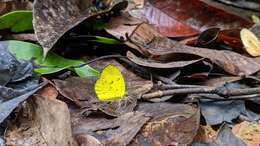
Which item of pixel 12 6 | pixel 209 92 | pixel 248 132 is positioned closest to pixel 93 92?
pixel 209 92

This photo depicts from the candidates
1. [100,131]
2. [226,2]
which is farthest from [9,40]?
[226,2]

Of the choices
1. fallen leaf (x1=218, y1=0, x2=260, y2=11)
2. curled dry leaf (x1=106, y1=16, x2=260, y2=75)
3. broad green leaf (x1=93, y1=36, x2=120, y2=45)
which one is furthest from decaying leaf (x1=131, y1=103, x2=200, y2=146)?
fallen leaf (x1=218, y1=0, x2=260, y2=11)

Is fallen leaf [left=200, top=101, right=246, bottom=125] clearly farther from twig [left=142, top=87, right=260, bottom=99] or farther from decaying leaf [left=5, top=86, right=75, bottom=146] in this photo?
Result: decaying leaf [left=5, top=86, right=75, bottom=146]

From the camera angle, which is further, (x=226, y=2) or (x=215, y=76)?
(x=226, y=2)

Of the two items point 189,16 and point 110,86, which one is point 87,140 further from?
point 189,16

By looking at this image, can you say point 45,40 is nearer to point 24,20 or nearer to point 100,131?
point 24,20
